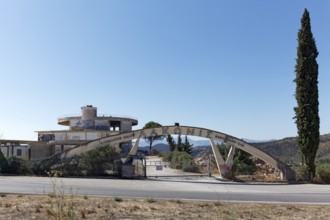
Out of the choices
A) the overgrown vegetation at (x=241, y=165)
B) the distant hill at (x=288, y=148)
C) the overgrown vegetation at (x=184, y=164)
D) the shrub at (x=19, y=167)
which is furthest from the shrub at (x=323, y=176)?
the distant hill at (x=288, y=148)

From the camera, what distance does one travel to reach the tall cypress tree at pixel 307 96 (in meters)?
34.0

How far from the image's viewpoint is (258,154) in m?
33.8

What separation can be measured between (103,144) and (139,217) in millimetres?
22507

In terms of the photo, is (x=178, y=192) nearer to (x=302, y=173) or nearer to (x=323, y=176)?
(x=302, y=173)

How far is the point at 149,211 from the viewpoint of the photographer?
40.2 ft

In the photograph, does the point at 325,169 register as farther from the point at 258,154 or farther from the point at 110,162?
the point at 110,162

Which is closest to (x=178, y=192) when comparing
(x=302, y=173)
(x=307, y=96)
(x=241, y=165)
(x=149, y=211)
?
(x=149, y=211)

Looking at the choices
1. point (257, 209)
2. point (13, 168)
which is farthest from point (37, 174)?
point (257, 209)

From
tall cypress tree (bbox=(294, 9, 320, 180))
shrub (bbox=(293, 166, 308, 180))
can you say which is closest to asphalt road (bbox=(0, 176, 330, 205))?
shrub (bbox=(293, 166, 308, 180))

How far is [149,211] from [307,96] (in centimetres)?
2613

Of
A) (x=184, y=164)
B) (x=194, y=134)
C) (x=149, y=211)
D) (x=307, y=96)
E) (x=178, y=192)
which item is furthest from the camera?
(x=184, y=164)

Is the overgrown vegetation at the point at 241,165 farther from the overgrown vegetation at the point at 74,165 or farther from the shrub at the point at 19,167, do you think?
the shrub at the point at 19,167

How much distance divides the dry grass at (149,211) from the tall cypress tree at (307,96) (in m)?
21.1

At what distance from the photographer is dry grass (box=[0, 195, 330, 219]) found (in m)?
11.0
